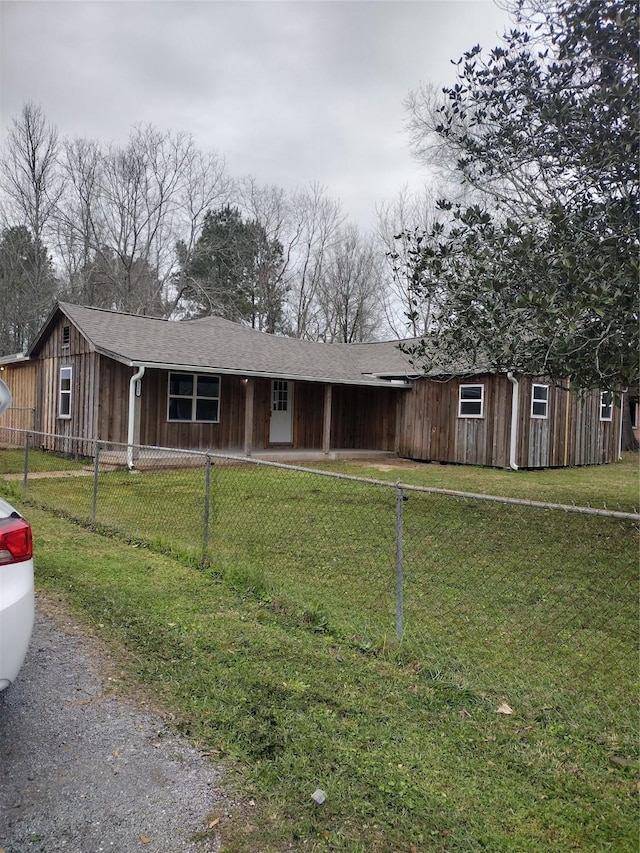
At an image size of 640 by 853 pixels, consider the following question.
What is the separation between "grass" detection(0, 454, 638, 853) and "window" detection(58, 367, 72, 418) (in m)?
→ 8.06

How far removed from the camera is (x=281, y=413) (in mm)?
17125

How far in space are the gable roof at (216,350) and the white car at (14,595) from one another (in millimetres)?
10357

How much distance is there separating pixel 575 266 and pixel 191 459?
34.6 ft

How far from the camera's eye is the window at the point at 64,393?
49.7ft

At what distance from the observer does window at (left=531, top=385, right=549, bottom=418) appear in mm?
15469

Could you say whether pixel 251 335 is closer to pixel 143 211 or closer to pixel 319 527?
pixel 319 527

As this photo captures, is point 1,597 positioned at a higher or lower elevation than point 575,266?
lower

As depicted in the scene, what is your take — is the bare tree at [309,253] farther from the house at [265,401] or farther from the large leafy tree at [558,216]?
the large leafy tree at [558,216]

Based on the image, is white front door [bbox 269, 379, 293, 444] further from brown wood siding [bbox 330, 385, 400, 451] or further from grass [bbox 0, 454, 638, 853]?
grass [bbox 0, 454, 638, 853]

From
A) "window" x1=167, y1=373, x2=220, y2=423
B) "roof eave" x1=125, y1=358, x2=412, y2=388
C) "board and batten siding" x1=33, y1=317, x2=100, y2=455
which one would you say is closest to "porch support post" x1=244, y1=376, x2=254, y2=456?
"roof eave" x1=125, y1=358, x2=412, y2=388

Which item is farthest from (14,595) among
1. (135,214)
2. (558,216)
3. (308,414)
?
(135,214)

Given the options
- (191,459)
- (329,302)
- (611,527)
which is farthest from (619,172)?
(329,302)

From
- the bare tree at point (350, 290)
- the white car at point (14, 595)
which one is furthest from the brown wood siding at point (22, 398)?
the bare tree at point (350, 290)

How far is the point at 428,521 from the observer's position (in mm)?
8203
